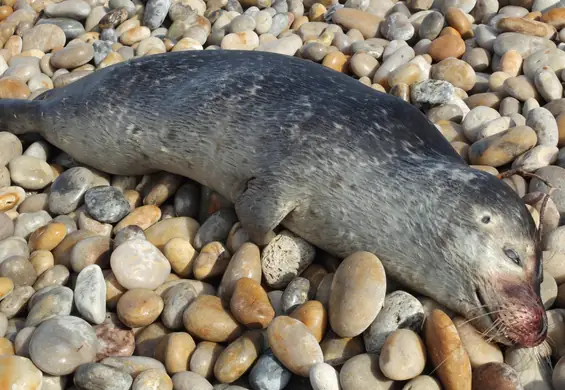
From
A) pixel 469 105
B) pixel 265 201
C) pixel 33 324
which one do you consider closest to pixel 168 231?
pixel 265 201

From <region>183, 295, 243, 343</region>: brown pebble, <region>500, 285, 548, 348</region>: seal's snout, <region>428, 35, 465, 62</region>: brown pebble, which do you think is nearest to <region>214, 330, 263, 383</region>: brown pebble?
<region>183, 295, 243, 343</region>: brown pebble

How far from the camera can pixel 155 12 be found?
6.54 m

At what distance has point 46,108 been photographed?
189 inches

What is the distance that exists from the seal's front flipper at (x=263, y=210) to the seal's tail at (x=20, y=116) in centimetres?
201

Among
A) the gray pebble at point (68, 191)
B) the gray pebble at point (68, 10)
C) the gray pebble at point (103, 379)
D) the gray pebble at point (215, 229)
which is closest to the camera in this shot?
the gray pebble at point (103, 379)

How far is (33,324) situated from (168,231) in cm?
99

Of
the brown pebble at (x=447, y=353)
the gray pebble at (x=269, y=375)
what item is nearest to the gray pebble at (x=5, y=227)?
the gray pebble at (x=269, y=375)

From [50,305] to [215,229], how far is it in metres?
1.01

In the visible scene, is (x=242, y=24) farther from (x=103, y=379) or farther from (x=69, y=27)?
(x=103, y=379)

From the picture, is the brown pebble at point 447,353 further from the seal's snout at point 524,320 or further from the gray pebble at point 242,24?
the gray pebble at point 242,24

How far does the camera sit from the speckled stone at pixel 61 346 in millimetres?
3012

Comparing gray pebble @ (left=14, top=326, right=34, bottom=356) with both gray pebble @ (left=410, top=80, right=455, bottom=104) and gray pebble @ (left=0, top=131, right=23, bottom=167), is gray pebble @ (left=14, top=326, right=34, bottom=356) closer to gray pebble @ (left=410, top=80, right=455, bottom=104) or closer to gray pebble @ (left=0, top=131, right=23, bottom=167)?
gray pebble @ (left=0, top=131, right=23, bottom=167)

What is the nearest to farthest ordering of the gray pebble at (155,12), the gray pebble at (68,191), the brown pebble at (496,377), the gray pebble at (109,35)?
the brown pebble at (496,377), the gray pebble at (68,191), the gray pebble at (109,35), the gray pebble at (155,12)

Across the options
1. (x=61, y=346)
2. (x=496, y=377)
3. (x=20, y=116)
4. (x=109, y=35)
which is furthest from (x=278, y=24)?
(x=496, y=377)
